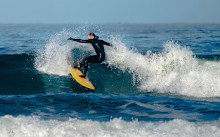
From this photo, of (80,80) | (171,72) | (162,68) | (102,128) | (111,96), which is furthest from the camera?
(162,68)

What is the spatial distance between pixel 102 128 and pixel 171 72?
5.54 m

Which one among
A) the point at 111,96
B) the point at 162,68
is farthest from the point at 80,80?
the point at 162,68

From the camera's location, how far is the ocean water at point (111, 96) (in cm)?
548

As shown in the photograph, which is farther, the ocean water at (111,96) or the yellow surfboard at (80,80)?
the yellow surfboard at (80,80)

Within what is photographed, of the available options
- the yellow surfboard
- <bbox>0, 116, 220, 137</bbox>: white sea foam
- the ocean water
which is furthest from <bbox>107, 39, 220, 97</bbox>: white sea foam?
<bbox>0, 116, 220, 137</bbox>: white sea foam

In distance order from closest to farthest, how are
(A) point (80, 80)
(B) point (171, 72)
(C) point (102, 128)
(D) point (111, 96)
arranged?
(C) point (102, 128), (D) point (111, 96), (A) point (80, 80), (B) point (171, 72)

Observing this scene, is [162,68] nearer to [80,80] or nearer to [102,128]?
[80,80]

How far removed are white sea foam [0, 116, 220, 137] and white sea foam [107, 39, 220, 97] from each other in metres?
3.25

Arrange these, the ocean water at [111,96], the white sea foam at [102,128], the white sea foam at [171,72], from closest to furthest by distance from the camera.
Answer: the white sea foam at [102,128]
the ocean water at [111,96]
the white sea foam at [171,72]

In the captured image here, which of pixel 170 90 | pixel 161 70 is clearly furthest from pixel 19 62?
pixel 170 90

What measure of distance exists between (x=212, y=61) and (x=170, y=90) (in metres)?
4.26

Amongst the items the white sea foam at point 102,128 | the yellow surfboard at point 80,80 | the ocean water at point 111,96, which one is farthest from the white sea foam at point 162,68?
the white sea foam at point 102,128

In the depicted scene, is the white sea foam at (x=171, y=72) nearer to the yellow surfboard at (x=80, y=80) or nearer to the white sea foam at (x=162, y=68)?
the white sea foam at (x=162, y=68)

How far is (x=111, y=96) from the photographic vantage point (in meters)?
8.41
